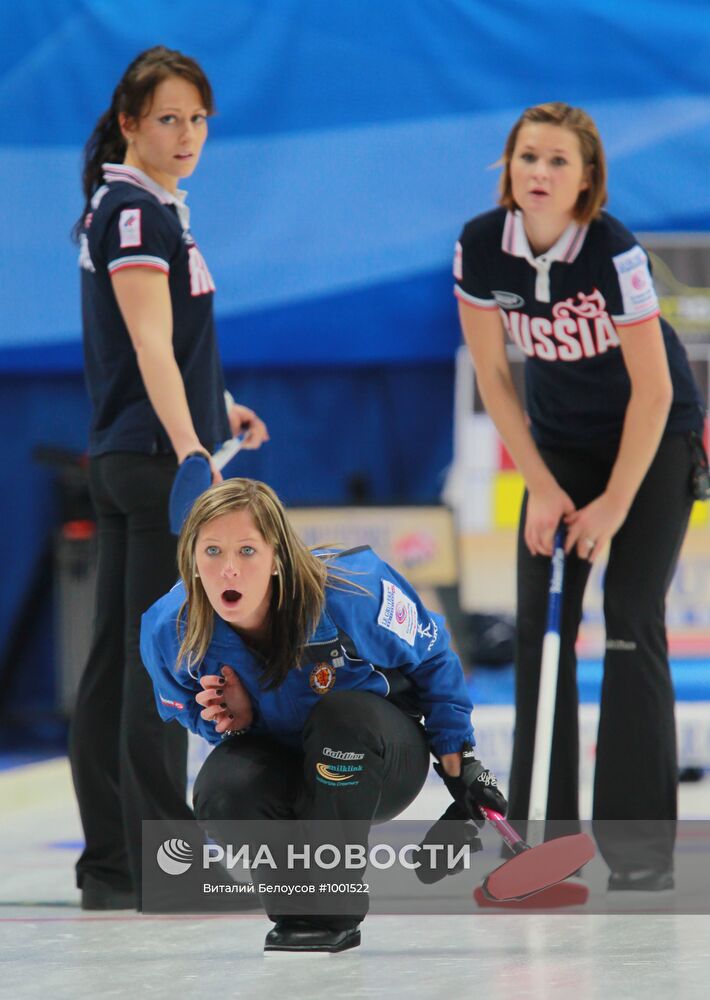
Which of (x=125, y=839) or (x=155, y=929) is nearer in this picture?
(x=155, y=929)

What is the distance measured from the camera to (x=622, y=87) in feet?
14.1

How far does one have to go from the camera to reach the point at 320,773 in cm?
175

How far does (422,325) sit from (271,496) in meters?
2.66

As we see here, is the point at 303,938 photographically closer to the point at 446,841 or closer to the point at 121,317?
the point at 446,841

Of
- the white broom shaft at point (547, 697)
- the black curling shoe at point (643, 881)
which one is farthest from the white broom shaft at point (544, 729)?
the black curling shoe at point (643, 881)

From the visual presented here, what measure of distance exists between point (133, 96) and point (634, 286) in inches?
33.1

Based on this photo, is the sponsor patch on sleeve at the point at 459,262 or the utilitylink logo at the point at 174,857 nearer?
the utilitylink logo at the point at 174,857

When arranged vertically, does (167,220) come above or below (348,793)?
above

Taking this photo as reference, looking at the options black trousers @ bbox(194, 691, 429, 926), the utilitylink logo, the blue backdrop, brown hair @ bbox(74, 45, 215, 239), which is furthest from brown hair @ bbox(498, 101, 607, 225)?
the blue backdrop

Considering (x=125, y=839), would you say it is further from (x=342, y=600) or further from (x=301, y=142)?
(x=301, y=142)

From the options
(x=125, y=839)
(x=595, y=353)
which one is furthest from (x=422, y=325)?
(x=125, y=839)

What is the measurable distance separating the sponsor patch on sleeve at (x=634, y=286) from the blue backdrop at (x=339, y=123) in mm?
2134

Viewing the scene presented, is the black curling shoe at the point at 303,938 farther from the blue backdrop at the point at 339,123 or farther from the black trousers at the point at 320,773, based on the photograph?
the blue backdrop at the point at 339,123

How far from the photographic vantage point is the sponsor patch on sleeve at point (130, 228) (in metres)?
2.14
